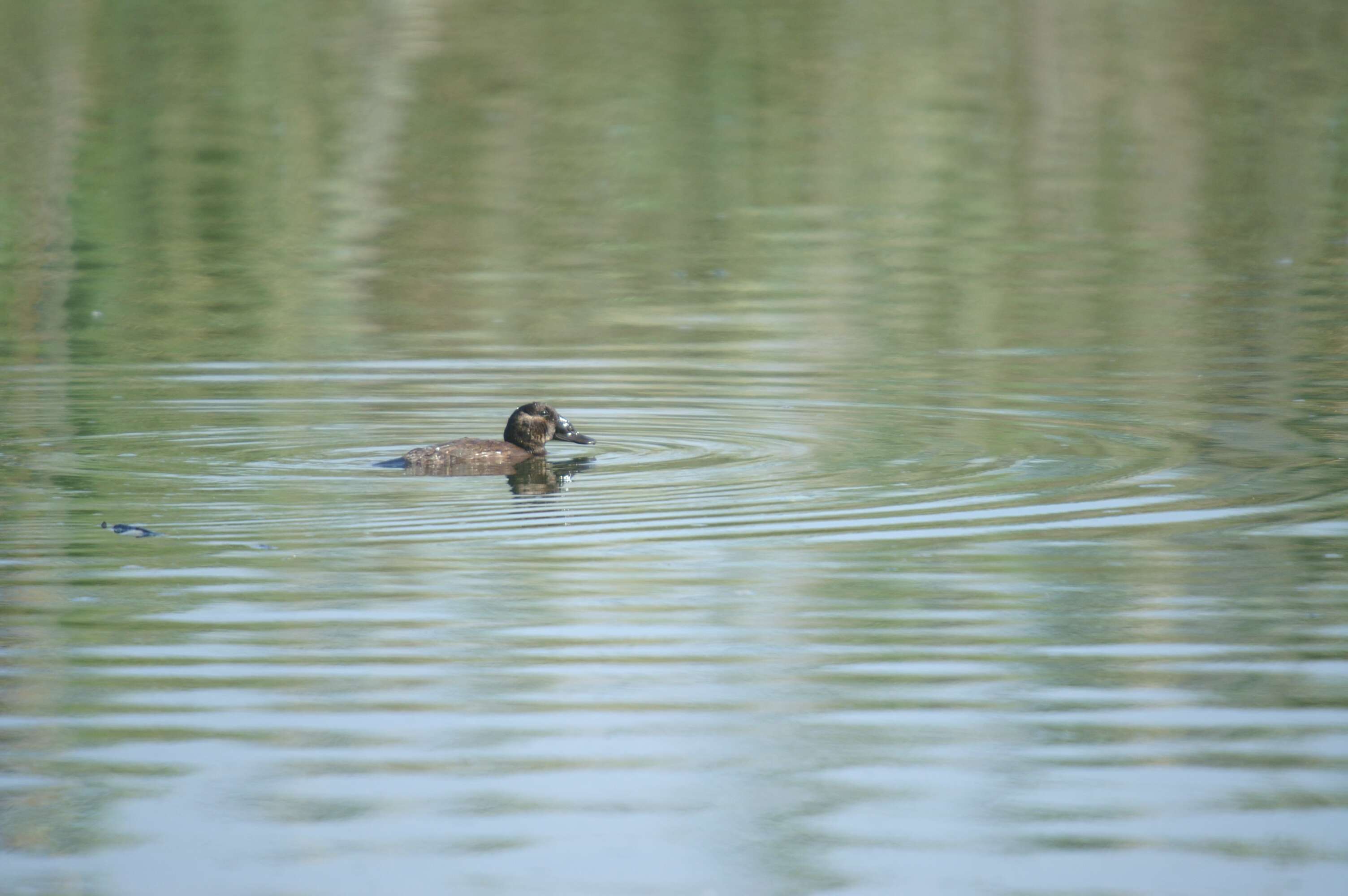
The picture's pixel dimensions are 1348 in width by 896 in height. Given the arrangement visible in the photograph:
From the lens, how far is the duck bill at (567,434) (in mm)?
11766

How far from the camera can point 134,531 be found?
30.9 feet

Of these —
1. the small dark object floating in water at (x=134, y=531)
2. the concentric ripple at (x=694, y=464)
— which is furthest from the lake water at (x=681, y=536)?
the small dark object floating in water at (x=134, y=531)

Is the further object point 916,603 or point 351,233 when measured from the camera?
point 351,233

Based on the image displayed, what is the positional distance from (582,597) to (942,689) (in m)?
1.68

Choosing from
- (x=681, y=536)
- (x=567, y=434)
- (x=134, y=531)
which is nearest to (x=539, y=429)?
(x=567, y=434)

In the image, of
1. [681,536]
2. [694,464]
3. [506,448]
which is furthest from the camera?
[506,448]

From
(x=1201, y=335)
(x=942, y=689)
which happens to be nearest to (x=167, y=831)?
(x=942, y=689)

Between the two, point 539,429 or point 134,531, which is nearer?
point 134,531

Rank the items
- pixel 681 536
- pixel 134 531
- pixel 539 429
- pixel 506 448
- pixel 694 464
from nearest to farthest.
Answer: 1. pixel 681 536
2. pixel 134 531
3. pixel 694 464
4. pixel 506 448
5. pixel 539 429

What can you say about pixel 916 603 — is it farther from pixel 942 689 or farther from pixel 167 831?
pixel 167 831

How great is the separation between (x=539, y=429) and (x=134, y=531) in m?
2.79

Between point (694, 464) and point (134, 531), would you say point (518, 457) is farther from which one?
point (134, 531)

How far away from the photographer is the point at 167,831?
5789 mm

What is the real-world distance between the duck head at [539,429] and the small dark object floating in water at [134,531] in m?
2.64
